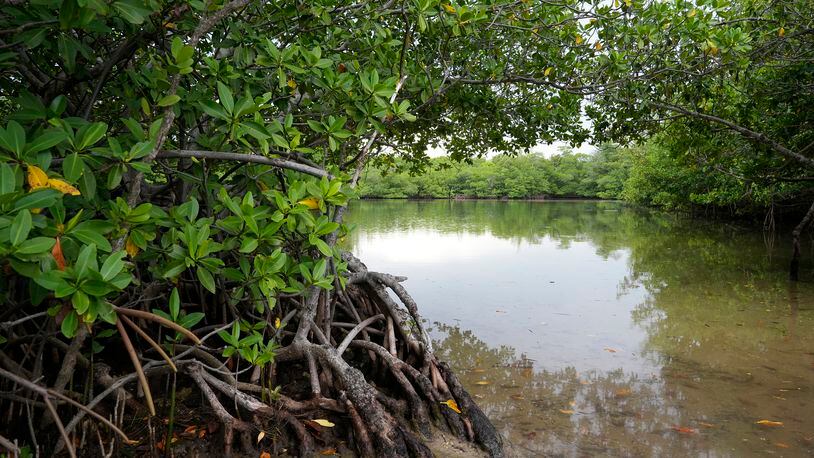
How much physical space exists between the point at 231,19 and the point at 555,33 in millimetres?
3734

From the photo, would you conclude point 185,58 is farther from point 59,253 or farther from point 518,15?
point 518,15

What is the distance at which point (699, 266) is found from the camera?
9812mm

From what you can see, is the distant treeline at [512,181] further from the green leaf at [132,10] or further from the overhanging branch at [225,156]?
the green leaf at [132,10]

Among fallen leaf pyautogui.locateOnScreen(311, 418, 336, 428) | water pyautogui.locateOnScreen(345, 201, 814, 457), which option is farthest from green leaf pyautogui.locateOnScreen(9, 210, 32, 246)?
water pyautogui.locateOnScreen(345, 201, 814, 457)

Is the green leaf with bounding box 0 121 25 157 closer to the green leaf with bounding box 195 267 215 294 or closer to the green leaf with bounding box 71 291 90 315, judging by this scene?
the green leaf with bounding box 71 291 90 315

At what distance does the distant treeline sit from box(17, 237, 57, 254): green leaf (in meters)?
54.5

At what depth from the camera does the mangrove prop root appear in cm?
242

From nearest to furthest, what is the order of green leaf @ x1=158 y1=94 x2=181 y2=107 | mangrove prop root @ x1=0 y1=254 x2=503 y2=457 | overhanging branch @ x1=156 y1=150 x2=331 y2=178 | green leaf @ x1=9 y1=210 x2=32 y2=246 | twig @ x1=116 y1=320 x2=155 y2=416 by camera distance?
green leaf @ x1=9 y1=210 x2=32 y2=246 < twig @ x1=116 y1=320 x2=155 y2=416 < green leaf @ x1=158 y1=94 x2=181 y2=107 < overhanging branch @ x1=156 y1=150 x2=331 y2=178 < mangrove prop root @ x1=0 y1=254 x2=503 y2=457

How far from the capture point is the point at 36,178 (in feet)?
4.88

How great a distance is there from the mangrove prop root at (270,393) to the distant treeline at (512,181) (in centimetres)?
5263

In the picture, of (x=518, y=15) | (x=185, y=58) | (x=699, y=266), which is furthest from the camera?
(x=699, y=266)

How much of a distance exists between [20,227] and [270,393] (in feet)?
5.74

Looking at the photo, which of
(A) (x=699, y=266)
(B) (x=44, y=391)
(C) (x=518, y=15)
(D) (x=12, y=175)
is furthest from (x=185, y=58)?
(A) (x=699, y=266)

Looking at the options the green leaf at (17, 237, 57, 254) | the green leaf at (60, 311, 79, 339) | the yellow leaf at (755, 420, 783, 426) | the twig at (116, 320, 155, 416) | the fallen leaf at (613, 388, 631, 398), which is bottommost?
the fallen leaf at (613, 388, 631, 398)
